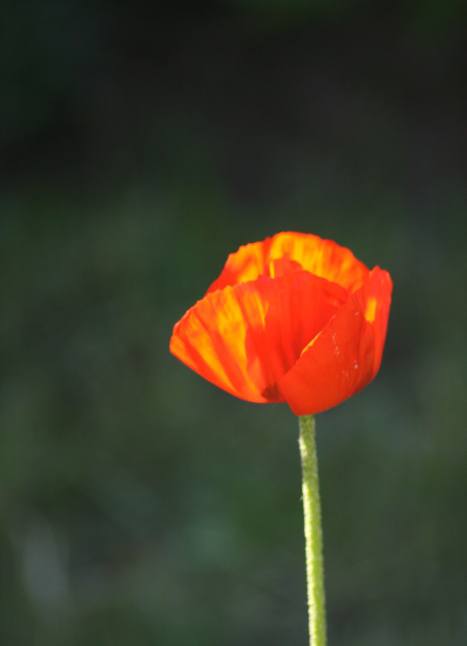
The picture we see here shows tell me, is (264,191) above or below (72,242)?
above

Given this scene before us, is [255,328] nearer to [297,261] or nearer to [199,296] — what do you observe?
[297,261]

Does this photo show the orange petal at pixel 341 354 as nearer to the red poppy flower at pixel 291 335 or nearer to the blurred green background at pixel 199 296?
the red poppy flower at pixel 291 335

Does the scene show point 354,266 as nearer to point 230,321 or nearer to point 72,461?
point 230,321

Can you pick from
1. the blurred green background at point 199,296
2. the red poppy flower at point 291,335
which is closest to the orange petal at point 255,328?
the red poppy flower at point 291,335

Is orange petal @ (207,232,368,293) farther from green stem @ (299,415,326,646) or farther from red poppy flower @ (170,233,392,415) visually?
green stem @ (299,415,326,646)

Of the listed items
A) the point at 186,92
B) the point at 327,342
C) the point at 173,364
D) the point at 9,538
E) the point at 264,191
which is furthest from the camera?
the point at 186,92

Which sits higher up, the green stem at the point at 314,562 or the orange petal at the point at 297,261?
the orange petal at the point at 297,261

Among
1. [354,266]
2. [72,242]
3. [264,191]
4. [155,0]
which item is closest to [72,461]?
[72,242]
